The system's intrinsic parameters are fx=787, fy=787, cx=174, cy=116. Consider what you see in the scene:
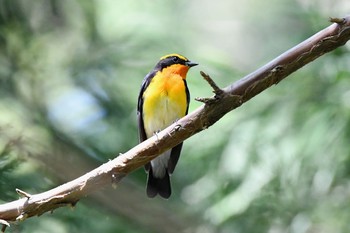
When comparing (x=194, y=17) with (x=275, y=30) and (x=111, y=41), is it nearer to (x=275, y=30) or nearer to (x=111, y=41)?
(x=275, y=30)

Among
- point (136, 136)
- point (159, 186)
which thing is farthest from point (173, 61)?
point (159, 186)

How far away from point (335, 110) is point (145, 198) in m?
1.24

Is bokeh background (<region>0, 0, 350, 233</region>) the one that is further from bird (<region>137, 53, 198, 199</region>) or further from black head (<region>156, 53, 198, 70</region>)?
black head (<region>156, 53, 198, 70</region>)

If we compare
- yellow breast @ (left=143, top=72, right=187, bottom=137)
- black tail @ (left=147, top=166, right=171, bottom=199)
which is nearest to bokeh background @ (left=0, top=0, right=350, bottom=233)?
black tail @ (left=147, top=166, right=171, bottom=199)

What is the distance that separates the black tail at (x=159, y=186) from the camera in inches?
170

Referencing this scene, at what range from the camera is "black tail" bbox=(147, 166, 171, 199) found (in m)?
4.32

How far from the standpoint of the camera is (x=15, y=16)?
5.05 m

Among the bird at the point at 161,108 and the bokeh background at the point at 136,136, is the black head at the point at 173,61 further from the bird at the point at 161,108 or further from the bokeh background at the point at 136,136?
the bokeh background at the point at 136,136

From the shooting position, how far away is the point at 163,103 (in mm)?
4504

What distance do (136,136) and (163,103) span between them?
1.95 ft

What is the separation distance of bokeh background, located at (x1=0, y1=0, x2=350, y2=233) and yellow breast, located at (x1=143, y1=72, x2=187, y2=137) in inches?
14.8

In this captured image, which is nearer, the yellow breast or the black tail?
the black tail

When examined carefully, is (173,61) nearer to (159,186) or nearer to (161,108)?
(161,108)

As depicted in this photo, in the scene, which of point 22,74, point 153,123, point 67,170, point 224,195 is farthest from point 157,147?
point 22,74
